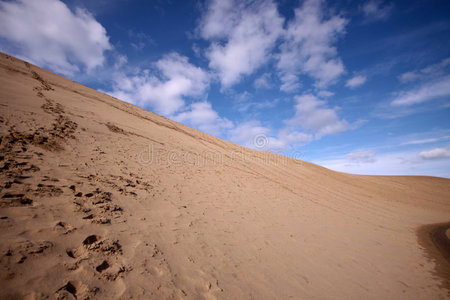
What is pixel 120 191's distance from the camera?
14.3 feet

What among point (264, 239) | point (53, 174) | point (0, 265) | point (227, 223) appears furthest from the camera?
point (227, 223)

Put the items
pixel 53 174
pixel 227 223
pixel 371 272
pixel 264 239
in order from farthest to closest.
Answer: pixel 227 223 → pixel 264 239 → pixel 371 272 → pixel 53 174

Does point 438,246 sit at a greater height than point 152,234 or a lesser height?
lesser

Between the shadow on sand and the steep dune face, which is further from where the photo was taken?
the shadow on sand

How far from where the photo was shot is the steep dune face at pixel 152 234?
226 centimetres

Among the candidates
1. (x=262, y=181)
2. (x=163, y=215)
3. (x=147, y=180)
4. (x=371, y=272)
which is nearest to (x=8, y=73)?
(x=147, y=180)

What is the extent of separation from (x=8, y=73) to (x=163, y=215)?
41.3 ft

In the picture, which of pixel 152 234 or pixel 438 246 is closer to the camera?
pixel 152 234

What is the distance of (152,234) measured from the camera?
3.32 meters

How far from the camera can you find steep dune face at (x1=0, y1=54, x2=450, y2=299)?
2260 mm

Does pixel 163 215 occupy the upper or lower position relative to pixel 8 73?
lower

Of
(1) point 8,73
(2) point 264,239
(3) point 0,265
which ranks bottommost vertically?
(2) point 264,239

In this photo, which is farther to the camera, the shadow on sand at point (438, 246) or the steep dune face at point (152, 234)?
the shadow on sand at point (438, 246)

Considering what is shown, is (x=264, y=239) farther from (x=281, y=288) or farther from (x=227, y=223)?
(x=281, y=288)
